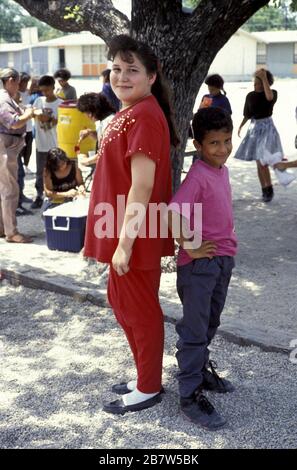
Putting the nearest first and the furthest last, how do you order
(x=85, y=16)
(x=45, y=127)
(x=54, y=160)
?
(x=85, y=16)
(x=54, y=160)
(x=45, y=127)

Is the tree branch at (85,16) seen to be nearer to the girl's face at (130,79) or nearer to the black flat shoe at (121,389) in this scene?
the girl's face at (130,79)

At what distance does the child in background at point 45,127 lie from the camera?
8.04 metres

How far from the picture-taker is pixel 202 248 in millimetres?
3051

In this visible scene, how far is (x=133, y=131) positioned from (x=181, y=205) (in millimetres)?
402

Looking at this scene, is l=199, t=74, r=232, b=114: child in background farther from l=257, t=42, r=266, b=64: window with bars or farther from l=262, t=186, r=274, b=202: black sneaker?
l=257, t=42, r=266, b=64: window with bars

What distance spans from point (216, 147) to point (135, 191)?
473 mm

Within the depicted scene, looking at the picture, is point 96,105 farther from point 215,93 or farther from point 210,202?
point 210,202

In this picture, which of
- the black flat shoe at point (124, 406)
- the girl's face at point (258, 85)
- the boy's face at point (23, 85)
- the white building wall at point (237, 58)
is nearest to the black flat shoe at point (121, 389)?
the black flat shoe at point (124, 406)

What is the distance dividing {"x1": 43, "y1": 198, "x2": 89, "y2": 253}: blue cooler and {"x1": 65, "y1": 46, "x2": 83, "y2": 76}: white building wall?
166 feet

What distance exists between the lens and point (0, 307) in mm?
4996

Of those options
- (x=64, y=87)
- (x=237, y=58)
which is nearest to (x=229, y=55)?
(x=237, y=58)

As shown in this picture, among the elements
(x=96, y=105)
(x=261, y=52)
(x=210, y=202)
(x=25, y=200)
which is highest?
(x=261, y=52)

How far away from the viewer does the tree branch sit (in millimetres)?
5551

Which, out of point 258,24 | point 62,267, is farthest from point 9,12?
point 62,267
